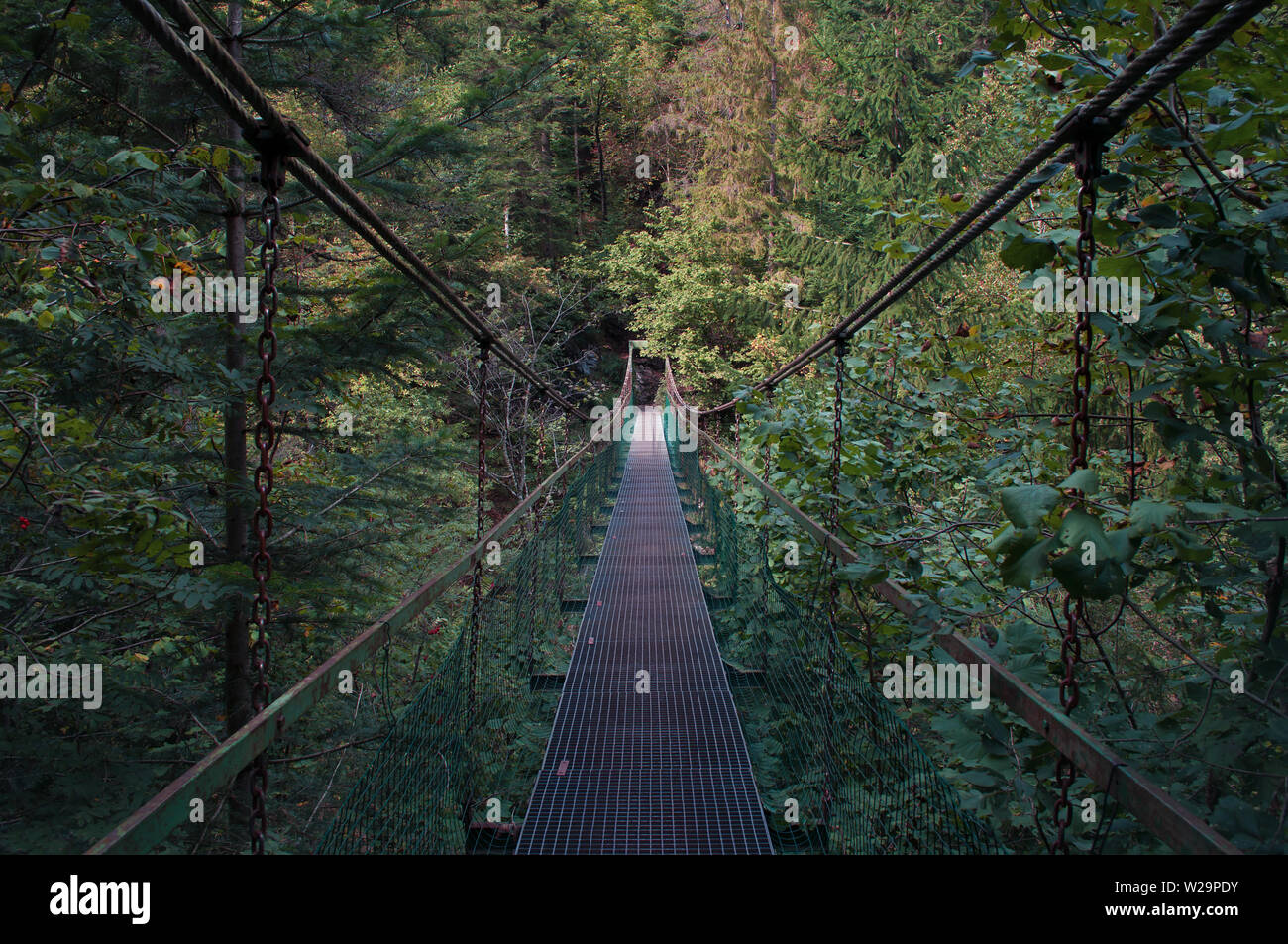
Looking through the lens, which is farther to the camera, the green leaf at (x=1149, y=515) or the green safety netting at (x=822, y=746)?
the green safety netting at (x=822, y=746)

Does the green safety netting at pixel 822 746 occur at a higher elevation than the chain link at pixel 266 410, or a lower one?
lower

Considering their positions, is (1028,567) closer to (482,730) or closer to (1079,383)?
(1079,383)

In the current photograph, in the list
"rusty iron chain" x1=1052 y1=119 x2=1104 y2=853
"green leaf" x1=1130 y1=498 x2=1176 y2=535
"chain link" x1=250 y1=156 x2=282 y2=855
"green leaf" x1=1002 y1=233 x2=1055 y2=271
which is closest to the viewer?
"green leaf" x1=1130 y1=498 x2=1176 y2=535

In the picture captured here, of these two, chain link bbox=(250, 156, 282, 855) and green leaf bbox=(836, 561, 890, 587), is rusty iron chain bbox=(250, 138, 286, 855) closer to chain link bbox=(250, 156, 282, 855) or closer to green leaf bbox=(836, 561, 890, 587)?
chain link bbox=(250, 156, 282, 855)

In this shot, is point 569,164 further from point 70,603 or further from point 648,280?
point 70,603

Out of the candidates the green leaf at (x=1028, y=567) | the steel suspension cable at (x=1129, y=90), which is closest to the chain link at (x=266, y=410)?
the green leaf at (x=1028, y=567)

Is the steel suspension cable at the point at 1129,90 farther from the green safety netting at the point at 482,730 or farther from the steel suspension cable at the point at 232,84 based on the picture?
the green safety netting at the point at 482,730

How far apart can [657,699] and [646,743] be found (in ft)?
1.05

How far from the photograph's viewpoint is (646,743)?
8.59 feet

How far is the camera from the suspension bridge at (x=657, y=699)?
1.07m

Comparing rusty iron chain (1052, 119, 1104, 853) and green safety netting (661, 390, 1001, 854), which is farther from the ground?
rusty iron chain (1052, 119, 1104, 853)

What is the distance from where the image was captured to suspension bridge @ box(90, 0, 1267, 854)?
1073 mm

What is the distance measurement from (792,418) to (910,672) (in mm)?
1444

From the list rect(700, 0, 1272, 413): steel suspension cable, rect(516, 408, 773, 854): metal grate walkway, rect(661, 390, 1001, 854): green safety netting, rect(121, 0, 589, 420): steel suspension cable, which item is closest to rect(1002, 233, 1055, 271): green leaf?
rect(700, 0, 1272, 413): steel suspension cable
